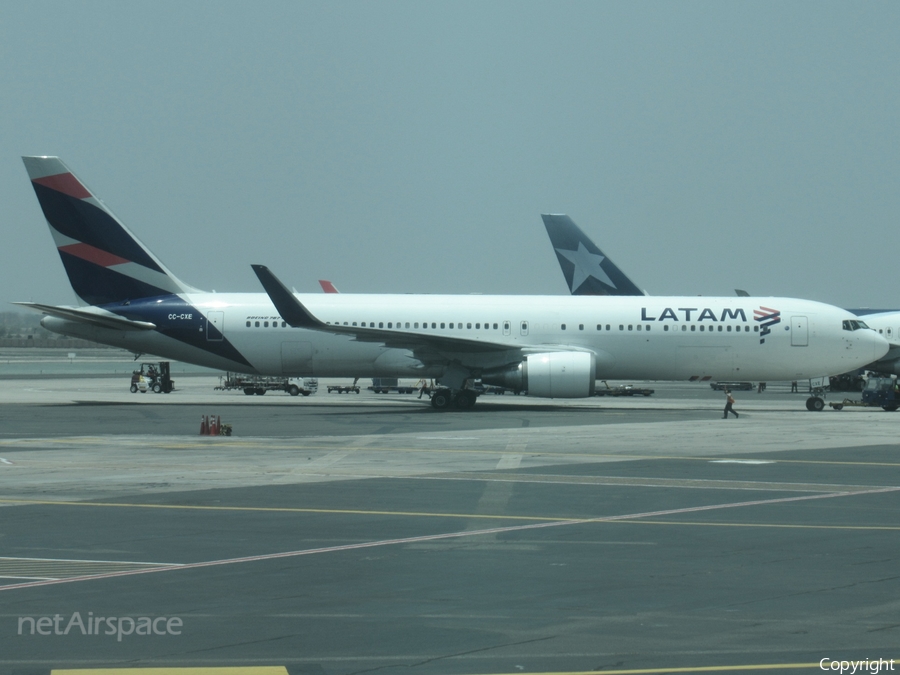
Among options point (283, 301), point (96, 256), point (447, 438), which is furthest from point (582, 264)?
point (447, 438)

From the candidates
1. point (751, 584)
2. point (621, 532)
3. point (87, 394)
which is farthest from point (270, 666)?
point (87, 394)

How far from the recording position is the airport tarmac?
8.34 meters

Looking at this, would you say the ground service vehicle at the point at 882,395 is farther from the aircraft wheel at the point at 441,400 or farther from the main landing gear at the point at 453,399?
the aircraft wheel at the point at 441,400

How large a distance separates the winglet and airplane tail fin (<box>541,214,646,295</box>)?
89.3 feet

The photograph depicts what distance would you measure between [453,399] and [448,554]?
94.7 feet

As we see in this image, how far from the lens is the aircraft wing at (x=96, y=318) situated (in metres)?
41.5

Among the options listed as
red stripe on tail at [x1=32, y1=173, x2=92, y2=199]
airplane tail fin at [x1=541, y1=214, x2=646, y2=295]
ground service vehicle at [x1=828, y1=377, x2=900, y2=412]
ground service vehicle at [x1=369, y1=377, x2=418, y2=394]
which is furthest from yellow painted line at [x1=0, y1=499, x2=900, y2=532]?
airplane tail fin at [x1=541, y1=214, x2=646, y2=295]

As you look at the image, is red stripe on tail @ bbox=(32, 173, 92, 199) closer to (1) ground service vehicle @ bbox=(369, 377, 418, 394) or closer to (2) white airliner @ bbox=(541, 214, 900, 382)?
(1) ground service vehicle @ bbox=(369, 377, 418, 394)

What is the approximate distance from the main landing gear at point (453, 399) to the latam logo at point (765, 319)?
11809mm

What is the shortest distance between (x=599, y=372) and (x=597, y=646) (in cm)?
3405

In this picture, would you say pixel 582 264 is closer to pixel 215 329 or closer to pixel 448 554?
pixel 215 329

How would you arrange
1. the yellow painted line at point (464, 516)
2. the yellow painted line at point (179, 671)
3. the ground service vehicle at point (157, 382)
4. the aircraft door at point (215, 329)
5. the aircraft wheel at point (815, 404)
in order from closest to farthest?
1. the yellow painted line at point (179, 671)
2. the yellow painted line at point (464, 516)
3. the aircraft door at point (215, 329)
4. the aircraft wheel at point (815, 404)
5. the ground service vehicle at point (157, 382)

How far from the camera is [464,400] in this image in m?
41.1

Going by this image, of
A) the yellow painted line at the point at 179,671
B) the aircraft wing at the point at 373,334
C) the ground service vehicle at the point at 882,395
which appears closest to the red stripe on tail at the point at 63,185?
the aircraft wing at the point at 373,334
